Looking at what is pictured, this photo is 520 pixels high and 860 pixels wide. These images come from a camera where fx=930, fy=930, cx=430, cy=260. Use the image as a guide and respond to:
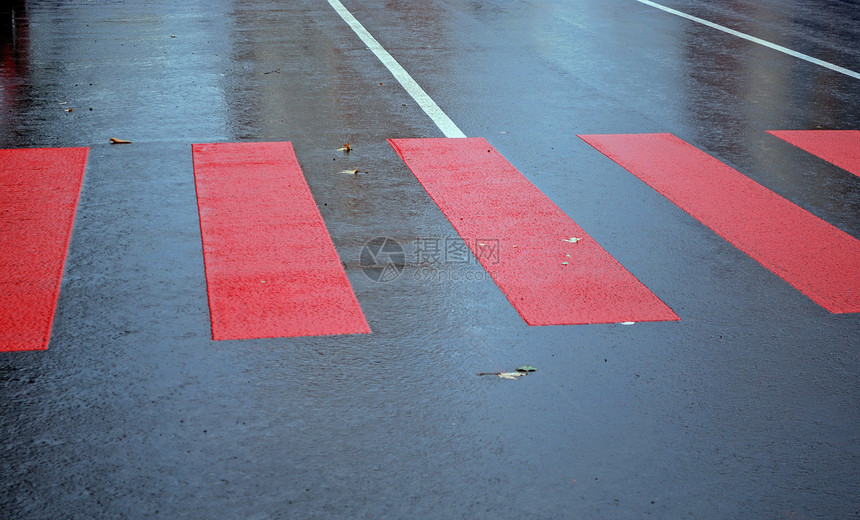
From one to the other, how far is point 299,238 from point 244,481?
8.81ft

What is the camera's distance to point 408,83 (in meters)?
10.6

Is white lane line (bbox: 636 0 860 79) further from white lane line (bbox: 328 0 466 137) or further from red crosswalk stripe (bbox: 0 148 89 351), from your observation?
red crosswalk stripe (bbox: 0 148 89 351)

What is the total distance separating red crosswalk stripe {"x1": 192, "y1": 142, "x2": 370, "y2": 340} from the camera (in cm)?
501

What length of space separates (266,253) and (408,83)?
5135 mm

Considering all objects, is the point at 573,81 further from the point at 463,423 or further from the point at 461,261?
the point at 463,423

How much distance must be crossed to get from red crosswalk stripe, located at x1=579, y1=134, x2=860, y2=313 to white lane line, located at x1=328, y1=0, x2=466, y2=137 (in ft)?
4.25

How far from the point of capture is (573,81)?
11.0m

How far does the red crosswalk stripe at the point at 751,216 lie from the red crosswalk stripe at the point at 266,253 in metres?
2.79

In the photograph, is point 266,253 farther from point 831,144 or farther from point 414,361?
point 831,144

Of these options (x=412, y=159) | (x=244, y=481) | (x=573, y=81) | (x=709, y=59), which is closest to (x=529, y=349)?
(x=244, y=481)
